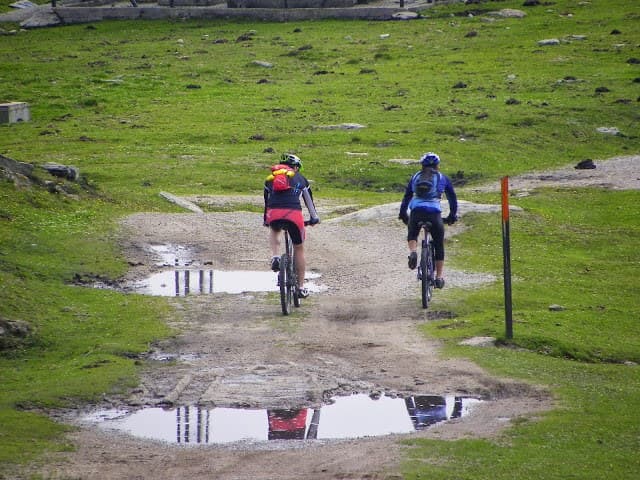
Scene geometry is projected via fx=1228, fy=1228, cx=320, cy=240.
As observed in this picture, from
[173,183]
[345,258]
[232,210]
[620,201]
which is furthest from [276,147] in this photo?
[345,258]

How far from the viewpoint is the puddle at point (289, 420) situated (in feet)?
41.3

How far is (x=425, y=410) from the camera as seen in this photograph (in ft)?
44.1

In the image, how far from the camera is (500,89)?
47719mm

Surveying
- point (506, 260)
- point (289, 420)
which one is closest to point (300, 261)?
point (506, 260)

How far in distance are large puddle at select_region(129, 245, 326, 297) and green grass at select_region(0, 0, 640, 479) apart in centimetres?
85

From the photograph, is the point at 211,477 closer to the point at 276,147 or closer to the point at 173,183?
the point at 173,183

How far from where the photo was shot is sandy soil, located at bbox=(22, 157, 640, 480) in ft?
38.2

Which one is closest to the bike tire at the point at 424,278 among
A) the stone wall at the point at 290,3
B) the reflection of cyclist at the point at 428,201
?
the reflection of cyclist at the point at 428,201

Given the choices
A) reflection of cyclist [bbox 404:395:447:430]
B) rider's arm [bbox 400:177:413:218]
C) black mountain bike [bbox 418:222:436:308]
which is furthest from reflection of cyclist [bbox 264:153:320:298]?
reflection of cyclist [bbox 404:395:447:430]

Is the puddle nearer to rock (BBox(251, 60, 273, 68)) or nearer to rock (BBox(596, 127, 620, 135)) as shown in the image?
rock (BBox(596, 127, 620, 135))

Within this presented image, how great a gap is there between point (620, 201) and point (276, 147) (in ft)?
39.8

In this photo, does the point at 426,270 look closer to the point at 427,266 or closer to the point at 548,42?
the point at 427,266

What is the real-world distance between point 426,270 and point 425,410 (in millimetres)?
5131

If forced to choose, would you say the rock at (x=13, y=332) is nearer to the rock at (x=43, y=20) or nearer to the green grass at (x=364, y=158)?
the green grass at (x=364, y=158)
